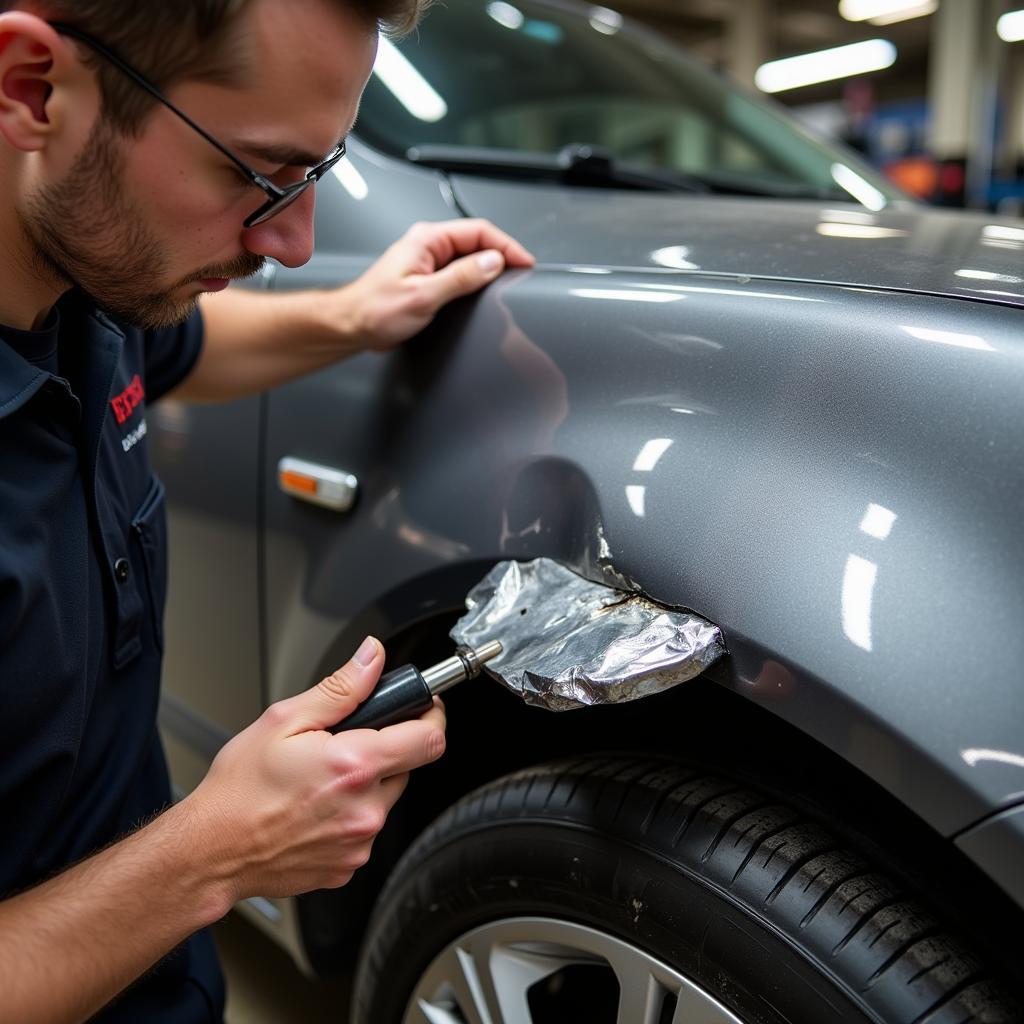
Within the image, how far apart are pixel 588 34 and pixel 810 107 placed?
59.5 ft

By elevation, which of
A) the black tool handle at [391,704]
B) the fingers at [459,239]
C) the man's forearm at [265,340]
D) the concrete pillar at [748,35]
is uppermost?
the concrete pillar at [748,35]

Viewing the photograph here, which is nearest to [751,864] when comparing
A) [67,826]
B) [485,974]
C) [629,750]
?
[629,750]

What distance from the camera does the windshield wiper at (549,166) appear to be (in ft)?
4.21

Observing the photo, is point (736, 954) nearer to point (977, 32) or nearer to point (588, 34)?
point (588, 34)

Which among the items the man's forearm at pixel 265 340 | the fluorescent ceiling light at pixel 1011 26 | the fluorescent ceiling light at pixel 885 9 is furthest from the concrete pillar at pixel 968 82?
the man's forearm at pixel 265 340

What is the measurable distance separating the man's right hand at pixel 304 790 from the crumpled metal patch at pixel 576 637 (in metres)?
0.09

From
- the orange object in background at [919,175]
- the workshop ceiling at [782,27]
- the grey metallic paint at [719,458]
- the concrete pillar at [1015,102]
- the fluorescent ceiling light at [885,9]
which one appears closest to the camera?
the grey metallic paint at [719,458]

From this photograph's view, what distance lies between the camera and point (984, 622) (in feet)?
2.01

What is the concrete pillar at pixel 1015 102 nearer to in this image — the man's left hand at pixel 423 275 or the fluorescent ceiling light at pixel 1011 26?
the fluorescent ceiling light at pixel 1011 26

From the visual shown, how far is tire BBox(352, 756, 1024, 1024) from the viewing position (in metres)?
0.68

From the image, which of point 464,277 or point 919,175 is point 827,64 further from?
point 464,277

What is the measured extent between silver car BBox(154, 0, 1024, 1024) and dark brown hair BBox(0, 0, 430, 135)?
0.34m

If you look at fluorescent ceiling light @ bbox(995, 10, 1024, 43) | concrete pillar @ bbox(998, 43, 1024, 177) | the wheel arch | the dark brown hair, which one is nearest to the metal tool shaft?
the wheel arch

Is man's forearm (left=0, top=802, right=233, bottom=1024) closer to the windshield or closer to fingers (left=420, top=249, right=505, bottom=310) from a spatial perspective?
fingers (left=420, top=249, right=505, bottom=310)
